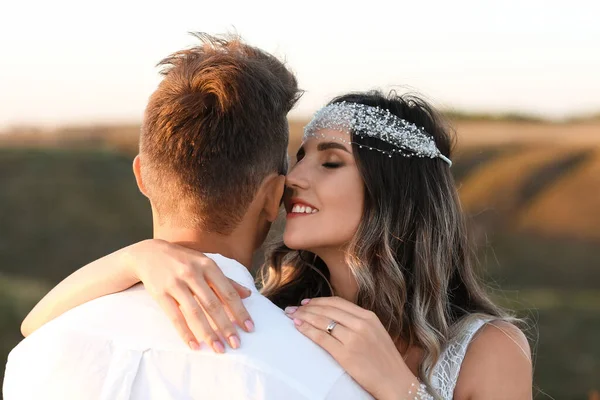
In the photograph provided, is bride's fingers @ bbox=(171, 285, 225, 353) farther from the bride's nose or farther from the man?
the bride's nose

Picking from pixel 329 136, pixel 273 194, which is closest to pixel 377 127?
pixel 329 136

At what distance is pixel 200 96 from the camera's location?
2088 mm

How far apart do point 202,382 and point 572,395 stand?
779 centimetres

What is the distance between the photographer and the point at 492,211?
10.0 metres

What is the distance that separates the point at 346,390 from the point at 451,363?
1.01 metres

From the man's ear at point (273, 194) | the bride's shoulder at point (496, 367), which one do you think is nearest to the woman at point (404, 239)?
the bride's shoulder at point (496, 367)

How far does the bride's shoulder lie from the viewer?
8.96 feet

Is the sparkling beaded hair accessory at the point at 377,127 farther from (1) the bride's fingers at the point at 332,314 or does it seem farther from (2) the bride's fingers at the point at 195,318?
(2) the bride's fingers at the point at 195,318

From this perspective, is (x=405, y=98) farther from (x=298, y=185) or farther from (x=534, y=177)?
(x=534, y=177)

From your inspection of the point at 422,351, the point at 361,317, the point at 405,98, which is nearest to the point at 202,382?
the point at 361,317

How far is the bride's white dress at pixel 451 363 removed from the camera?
2.81 meters

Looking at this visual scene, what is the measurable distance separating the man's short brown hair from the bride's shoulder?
3.75 feet

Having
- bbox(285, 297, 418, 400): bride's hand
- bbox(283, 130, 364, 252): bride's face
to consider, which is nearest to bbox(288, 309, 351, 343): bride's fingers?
bbox(285, 297, 418, 400): bride's hand

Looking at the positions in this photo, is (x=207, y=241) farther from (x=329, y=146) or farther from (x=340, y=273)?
(x=340, y=273)
